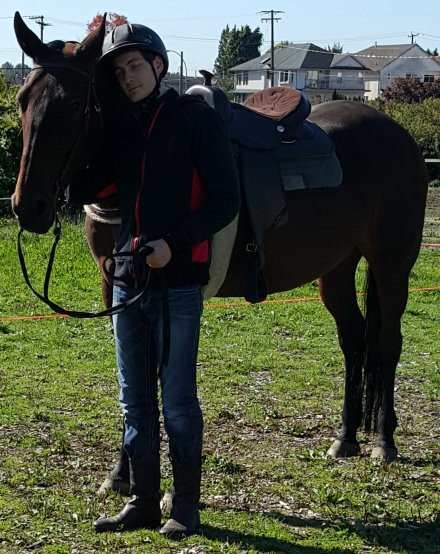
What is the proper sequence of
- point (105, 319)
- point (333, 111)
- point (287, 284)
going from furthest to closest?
point (105, 319) < point (333, 111) < point (287, 284)

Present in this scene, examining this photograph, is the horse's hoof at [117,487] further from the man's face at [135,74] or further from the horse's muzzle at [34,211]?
the man's face at [135,74]

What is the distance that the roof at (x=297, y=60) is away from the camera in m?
85.7

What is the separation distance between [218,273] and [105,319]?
4.38m

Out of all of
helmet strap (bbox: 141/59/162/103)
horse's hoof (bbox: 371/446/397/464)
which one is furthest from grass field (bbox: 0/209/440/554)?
helmet strap (bbox: 141/59/162/103)

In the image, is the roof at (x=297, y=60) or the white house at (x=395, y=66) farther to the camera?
the roof at (x=297, y=60)

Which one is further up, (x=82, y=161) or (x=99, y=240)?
(x=82, y=161)

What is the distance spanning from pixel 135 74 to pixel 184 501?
1.73 m

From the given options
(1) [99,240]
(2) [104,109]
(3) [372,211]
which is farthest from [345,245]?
(2) [104,109]

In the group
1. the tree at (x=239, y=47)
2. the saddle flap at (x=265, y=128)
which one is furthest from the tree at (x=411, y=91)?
the tree at (x=239, y=47)

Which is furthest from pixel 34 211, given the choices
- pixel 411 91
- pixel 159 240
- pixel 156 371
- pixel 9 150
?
pixel 411 91

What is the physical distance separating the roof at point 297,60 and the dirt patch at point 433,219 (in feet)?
214

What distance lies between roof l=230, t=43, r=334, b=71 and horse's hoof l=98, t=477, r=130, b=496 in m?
82.3

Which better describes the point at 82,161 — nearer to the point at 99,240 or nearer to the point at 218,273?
the point at 99,240

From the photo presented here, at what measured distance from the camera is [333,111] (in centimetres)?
525
